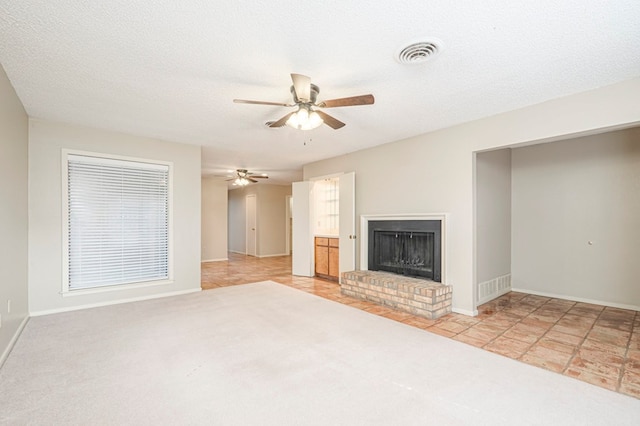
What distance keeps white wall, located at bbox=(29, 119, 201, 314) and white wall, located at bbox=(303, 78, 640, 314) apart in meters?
3.25

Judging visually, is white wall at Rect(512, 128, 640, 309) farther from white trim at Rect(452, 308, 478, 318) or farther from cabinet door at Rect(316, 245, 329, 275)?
cabinet door at Rect(316, 245, 329, 275)

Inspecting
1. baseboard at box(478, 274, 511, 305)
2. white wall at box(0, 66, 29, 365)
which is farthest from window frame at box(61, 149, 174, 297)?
baseboard at box(478, 274, 511, 305)

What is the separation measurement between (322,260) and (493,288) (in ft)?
10.4

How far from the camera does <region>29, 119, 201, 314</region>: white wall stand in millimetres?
3771

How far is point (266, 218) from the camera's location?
10.0 meters

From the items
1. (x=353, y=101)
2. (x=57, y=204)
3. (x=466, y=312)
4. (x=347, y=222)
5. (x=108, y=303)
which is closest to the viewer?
(x=353, y=101)

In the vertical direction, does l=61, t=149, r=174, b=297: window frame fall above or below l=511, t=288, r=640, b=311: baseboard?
above

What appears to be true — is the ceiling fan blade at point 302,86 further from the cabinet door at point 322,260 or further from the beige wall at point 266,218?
the beige wall at point 266,218

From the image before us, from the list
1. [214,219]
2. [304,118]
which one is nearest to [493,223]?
[304,118]

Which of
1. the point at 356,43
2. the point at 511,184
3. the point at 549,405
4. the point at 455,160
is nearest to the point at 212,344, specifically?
the point at 549,405

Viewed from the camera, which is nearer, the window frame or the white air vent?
the white air vent

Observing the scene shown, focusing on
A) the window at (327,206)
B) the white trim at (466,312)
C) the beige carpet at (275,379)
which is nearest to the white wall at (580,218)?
the white trim at (466,312)

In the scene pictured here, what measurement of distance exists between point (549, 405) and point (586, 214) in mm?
3617

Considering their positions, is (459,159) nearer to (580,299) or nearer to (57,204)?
(580,299)
